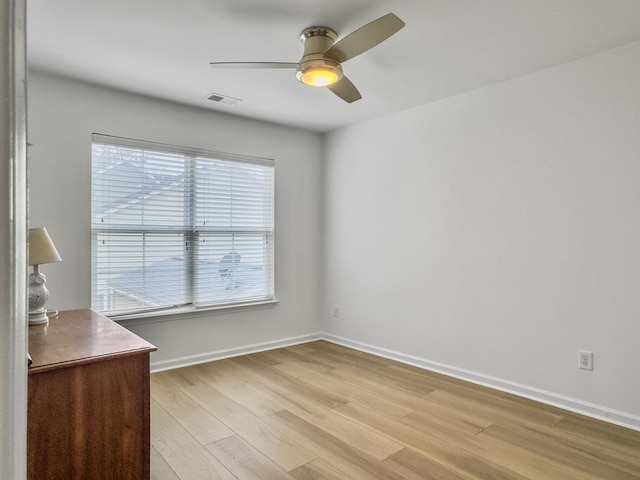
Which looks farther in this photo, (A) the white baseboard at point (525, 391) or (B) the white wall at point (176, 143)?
(B) the white wall at point (176, 143)

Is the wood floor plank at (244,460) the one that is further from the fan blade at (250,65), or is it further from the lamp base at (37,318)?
the fan blade at (250,65)

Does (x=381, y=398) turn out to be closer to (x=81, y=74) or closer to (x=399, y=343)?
(x=399, y=343)

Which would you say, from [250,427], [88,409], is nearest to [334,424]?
[250,427]

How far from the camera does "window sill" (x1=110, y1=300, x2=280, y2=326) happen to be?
3.38 metres

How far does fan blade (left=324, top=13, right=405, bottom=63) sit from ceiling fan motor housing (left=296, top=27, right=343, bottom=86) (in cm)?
5

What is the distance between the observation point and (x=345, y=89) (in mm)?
2561

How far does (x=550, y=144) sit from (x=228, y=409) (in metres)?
2.93

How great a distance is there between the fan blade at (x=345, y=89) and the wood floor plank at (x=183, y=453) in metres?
2.25

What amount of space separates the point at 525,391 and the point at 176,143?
3.52 m

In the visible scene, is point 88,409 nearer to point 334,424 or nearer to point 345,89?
point 334,424

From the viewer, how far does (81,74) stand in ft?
9.77

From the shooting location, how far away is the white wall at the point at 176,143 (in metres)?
3.01

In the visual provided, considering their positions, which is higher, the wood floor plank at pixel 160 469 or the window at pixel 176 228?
the window at pixel 176 228

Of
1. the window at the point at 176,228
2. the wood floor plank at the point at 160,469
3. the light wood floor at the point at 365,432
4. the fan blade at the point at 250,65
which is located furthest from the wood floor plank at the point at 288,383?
the fan blade at the point at 250,65
